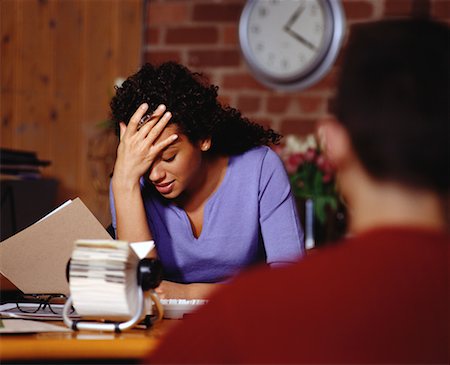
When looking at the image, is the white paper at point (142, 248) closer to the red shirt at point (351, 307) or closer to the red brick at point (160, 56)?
the red shirt at point (351, 307)

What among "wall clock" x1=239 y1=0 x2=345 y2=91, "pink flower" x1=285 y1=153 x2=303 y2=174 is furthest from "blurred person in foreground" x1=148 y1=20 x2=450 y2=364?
"wall clock" x1=239 y1=0 x2=345 y2=91

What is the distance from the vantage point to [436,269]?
0.64 metres

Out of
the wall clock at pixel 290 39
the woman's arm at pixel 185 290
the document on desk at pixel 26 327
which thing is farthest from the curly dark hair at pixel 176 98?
the wall clock at pixel 290 39

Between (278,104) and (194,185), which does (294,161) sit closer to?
(278,104)

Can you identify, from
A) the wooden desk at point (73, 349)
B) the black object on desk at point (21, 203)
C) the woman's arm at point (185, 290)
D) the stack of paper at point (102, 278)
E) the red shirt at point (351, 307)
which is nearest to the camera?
the red shirt at point (351, 307)

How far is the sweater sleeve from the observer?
1.64 metres

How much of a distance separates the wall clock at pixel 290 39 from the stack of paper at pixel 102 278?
203 cm

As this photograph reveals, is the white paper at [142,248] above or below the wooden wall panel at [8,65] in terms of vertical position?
below

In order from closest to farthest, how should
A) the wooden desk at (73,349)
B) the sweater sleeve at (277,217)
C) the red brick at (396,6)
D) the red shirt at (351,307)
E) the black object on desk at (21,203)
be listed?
the red shirt at (351,307), the wooden desk at (73,349), the sweater sleeve at (277,217), the black object on desk at (21,203), the red brick at (396,6)

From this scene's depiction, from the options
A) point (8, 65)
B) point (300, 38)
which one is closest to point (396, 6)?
point (300, 38)

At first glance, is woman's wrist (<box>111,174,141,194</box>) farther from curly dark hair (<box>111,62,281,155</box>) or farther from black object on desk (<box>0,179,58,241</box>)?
black object on desk (<box>0,179,58,241</box>)

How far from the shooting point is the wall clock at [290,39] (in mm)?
3023

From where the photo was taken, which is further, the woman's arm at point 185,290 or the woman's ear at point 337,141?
the woman's arm at point 185,290

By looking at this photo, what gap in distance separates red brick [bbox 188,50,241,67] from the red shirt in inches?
100
